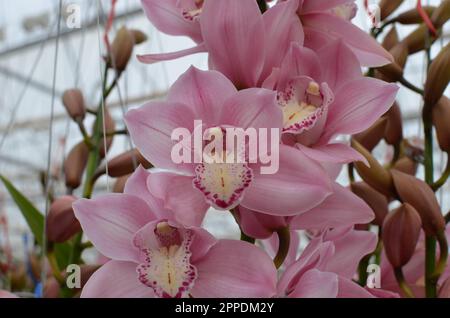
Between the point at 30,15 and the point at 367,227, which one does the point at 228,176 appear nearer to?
the point at 367,227

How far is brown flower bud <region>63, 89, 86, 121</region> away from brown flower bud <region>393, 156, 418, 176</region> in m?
0.28

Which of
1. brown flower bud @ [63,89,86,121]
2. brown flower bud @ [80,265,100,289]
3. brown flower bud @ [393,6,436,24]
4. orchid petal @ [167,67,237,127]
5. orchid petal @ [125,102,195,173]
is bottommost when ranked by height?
brown flower bud @ [80,265,100,289]

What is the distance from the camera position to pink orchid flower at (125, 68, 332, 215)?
0.26m

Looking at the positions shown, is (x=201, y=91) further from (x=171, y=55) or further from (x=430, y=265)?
(x=430, y=265)

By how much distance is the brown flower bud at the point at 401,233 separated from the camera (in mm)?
375

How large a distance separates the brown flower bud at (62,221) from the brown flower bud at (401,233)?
0.22 meters

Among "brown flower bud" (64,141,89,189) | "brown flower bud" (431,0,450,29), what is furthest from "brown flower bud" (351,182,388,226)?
"brown flower bud" (64,141,89,189)

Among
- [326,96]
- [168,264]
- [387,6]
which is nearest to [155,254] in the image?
[168,264]

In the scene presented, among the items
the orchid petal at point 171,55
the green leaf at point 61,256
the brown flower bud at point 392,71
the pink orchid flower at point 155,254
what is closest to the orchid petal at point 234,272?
the pink orchid flower at point 155,254

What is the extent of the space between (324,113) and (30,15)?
459 centimetres

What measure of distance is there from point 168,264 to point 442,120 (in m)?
0.24

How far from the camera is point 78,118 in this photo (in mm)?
539

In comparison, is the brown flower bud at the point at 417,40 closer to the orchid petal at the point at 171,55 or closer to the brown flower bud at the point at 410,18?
the brown flower bud at the point at 410,18

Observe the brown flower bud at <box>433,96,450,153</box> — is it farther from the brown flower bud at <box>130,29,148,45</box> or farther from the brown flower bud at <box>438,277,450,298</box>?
the brown flower bud at <box>130,29,148,45</box>
